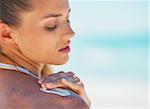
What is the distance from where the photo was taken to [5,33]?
101 cm

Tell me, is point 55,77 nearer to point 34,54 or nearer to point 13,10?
point 34,54

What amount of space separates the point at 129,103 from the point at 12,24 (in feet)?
2.10

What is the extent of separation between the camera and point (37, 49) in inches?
40.4

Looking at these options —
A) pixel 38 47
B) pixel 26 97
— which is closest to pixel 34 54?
pixel 38 47

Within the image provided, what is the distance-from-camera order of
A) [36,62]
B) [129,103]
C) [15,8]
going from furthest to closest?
[129,103], [36,62], [15,8]

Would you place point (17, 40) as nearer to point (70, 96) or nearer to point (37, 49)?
point (37, 49)

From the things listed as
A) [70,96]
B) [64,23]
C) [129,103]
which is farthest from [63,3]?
[129,103]

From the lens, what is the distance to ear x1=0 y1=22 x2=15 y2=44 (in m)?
0.99

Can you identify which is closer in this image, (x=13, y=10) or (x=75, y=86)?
(x=13, y=10)

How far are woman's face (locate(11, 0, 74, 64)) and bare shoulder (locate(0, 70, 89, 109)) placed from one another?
90 millimetres

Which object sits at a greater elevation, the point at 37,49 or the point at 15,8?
the point at 15,8

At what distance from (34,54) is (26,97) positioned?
15cm

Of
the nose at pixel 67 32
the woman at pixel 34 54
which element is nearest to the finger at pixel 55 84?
the woman at pixel 34 54

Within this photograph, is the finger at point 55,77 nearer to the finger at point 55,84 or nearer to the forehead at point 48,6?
the finger at point 55,84
